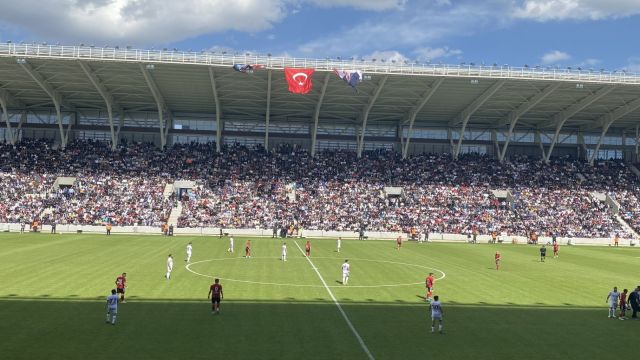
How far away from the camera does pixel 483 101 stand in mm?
71000

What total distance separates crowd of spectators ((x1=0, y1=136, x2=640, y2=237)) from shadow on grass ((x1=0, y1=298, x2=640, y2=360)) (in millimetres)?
44261

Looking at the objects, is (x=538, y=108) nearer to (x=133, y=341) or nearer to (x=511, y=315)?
(x=511, y=315)

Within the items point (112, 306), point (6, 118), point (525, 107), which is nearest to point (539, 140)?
point (525, 107)

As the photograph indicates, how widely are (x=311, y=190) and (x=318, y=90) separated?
14.0 m

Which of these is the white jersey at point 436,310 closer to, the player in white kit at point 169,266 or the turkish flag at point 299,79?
the player in white kit at point 169,266

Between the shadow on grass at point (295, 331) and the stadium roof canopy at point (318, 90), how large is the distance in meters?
43.6

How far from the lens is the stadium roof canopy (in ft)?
204

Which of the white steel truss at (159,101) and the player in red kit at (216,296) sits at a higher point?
the white steel truss at (159,101)

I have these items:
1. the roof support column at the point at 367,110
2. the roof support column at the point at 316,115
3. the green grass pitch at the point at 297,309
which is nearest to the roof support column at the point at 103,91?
the green grass pitch at the point at 297,309

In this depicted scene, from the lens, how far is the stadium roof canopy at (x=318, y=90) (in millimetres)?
62219

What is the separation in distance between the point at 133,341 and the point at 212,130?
69566 mm

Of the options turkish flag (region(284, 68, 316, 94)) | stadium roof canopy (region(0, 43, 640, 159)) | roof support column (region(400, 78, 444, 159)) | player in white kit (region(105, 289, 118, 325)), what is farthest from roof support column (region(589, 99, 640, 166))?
player in white kit (region(105, 289, 118, 325))

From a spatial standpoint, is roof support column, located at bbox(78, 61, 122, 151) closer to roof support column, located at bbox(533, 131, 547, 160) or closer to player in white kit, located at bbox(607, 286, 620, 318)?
player in white kit, located at bbox(607, 286, 620, 318)

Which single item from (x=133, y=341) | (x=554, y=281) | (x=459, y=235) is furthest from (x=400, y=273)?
(x=459, y=235)
